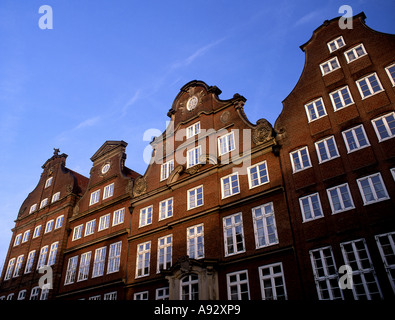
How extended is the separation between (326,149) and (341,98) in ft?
11.2

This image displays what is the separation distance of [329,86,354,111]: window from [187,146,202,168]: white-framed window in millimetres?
10028

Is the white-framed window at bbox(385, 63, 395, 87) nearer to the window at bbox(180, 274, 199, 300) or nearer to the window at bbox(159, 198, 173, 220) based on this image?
the window at bbox(180, 274, 199, 300)

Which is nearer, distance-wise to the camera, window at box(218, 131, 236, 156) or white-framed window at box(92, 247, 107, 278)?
window at box(218, 131, 236, 156)

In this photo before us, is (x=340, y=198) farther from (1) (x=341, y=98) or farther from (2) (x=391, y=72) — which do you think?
(2) (x=391, y=72)

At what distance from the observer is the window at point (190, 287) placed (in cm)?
2072

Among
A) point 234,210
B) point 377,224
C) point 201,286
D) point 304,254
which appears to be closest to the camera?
point 377,224

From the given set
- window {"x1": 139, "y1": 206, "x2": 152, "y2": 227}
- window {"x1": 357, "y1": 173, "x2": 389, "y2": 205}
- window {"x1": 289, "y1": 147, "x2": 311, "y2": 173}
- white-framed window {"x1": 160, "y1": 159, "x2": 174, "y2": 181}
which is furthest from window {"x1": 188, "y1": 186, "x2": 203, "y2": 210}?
window {"x1": 357, "y1": 173, "x2": 389, "y2": 205}

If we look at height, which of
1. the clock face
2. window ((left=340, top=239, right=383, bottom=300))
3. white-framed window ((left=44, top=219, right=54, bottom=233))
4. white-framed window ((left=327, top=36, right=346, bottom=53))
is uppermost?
the clock face

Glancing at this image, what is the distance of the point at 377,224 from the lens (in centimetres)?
1597

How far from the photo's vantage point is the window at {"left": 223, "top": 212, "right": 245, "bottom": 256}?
67.2 ft

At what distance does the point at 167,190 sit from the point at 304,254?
39.6ft

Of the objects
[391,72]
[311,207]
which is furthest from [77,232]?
[391,72]
